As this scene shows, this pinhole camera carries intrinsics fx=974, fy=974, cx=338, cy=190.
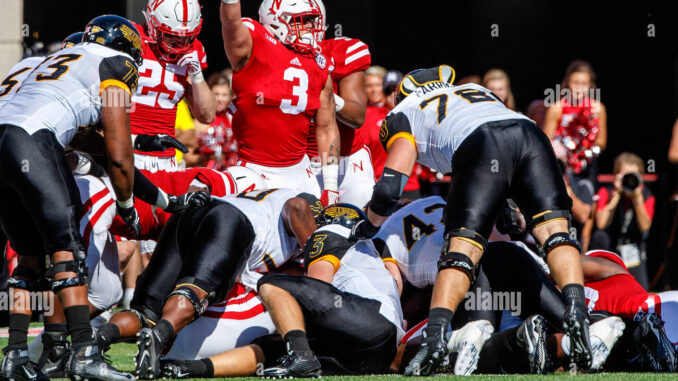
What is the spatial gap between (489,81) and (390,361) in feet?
16.4

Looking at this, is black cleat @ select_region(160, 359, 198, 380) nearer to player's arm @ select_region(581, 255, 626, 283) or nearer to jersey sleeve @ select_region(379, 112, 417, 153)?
jersey sleeve @ select_region(379, 112, 417, 153)

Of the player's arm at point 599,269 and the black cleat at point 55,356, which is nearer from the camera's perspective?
the black cleat at point 55,356

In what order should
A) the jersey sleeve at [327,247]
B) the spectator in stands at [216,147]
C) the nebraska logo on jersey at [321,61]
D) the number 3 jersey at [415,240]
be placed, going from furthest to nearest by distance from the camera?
the spectator in stands at [216,147]
the nebraska logo on jersey at [321,61]
the number 3 jersey at [415,240]
the jersey sleeve at [327,247]

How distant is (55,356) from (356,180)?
293cm

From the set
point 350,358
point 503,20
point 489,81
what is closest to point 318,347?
point 350,358

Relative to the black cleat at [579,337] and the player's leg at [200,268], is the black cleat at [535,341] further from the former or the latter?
the player's leg at [200,268]

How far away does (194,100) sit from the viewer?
22.2 feet

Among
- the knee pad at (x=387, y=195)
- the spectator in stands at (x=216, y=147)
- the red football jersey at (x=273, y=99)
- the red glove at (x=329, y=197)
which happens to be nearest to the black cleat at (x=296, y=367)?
the knee pad at (x=387, y=195)

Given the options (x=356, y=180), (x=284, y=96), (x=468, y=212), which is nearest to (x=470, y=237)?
(x=468, y=212)

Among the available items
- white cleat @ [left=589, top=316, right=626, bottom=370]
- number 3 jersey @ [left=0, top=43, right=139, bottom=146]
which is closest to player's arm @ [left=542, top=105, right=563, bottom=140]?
white cleat @ [left=589, top=316, right=626, bottom=370]

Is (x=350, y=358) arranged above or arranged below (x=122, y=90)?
below

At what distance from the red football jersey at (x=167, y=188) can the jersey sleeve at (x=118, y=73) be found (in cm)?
100

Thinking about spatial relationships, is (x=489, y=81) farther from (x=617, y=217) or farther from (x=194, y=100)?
(x=194, y=100)

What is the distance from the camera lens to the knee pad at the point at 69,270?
4328mm
